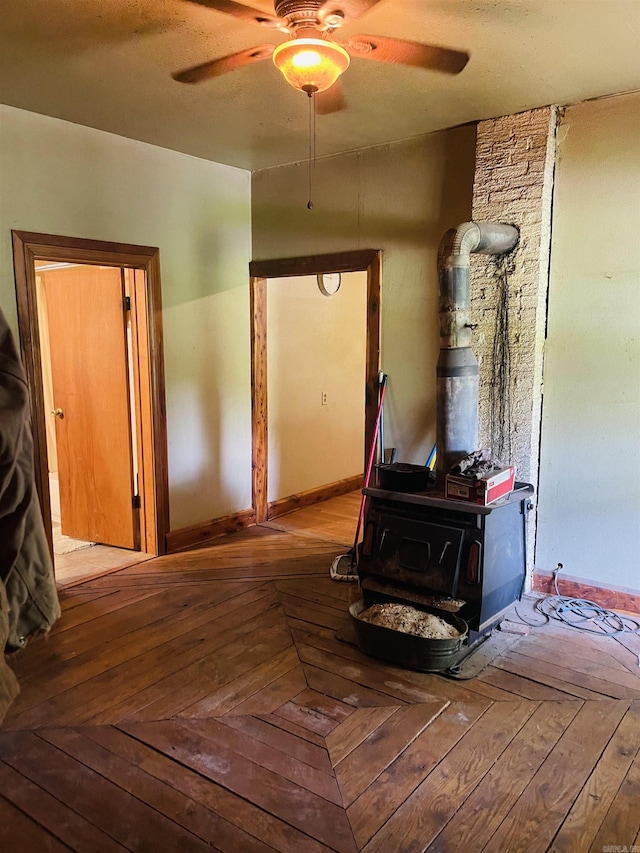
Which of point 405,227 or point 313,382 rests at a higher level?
point 405,227

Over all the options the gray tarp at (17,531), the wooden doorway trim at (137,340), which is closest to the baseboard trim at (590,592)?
the wooden doorway trim at (137,340)

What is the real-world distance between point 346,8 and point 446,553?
2.11m

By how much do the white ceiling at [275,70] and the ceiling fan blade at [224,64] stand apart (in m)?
0.06

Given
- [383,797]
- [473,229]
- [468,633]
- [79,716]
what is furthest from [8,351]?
[473,229]

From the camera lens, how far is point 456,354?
3051 mm

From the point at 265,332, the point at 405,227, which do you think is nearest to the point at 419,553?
the point at 405,227

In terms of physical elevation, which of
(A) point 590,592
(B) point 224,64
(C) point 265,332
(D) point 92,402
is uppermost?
(B) point 224,64

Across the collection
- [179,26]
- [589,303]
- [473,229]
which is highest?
[179,26]

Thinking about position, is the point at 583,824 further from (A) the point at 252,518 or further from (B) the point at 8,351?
(A) the point at 252,518

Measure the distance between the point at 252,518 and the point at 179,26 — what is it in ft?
10.9

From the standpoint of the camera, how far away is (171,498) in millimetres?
4184

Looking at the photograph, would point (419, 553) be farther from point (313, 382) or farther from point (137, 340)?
point (313, 382)

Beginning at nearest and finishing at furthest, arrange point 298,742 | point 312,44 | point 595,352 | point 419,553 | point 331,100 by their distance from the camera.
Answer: point 312,44, point 298,742, point 419,553, point 331,100, point 595,352

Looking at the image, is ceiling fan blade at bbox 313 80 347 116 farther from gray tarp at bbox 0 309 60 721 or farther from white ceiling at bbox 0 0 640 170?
gray tarp at bbox 0 309 60 721
